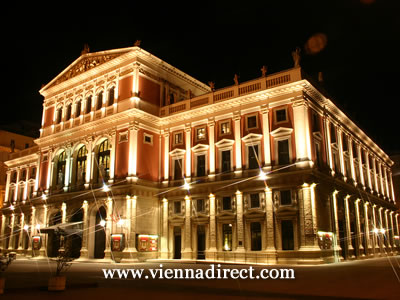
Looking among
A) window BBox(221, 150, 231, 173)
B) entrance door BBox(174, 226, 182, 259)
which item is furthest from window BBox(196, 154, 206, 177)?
entrance door BBox(174, 226, 182, 259)

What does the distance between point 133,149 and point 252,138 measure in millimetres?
12045

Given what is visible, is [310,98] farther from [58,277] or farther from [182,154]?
[58,277]

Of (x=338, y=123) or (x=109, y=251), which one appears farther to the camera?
(x=338, y=123)

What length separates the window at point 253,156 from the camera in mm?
34781

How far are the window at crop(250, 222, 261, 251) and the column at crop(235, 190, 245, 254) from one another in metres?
0.85

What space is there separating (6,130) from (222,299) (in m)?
71.6

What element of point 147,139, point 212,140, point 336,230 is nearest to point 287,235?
point 336,230

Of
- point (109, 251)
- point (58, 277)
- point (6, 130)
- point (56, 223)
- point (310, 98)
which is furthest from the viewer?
point (6, 130)

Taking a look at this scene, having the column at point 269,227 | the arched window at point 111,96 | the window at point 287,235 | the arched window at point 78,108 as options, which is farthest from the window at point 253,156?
the arched window at point 78,108

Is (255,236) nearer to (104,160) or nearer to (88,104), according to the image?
(104,160)

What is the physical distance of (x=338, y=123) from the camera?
135ft

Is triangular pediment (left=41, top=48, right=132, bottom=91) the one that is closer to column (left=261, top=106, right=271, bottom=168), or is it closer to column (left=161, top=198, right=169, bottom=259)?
column (left=261, top=106, right=271, bottom=168)

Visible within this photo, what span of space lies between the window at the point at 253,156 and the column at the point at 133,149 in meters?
11.3

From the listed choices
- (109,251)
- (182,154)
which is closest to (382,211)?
(182,154)
